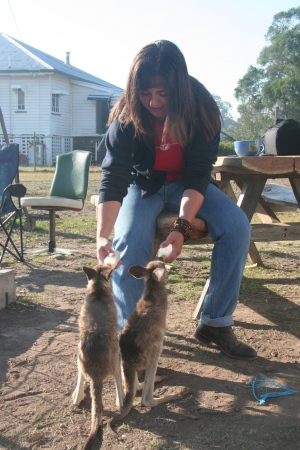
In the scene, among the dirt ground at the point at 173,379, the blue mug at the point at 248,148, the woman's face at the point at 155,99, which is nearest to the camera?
the dirt ground at the point at 173,379

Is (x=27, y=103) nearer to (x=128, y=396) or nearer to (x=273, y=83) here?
(x=273, y=83)

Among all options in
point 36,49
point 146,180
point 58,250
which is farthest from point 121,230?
point 36,49

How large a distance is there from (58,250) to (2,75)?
2924 centimetres

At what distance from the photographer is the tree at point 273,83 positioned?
33500mm

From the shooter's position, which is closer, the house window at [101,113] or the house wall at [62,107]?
the house wall at [62,107]

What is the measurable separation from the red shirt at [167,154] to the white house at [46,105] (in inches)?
1115

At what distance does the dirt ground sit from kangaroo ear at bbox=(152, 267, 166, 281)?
631 mm

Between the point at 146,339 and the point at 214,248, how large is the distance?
2.93 ft

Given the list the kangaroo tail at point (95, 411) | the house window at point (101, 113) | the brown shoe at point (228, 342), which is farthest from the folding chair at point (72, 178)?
the house window at point (101, 113)

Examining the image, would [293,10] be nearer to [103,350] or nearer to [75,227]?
[75,227]

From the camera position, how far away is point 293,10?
145 feet

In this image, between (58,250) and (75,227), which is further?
(75,227)

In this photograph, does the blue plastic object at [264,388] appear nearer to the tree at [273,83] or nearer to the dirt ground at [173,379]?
the dirt ground at [173,379]

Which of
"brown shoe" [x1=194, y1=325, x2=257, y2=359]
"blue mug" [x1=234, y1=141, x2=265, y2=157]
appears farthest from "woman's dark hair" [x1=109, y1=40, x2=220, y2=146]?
"brown shoe" [x1=194, y1=325, x2=257, y2=359]
